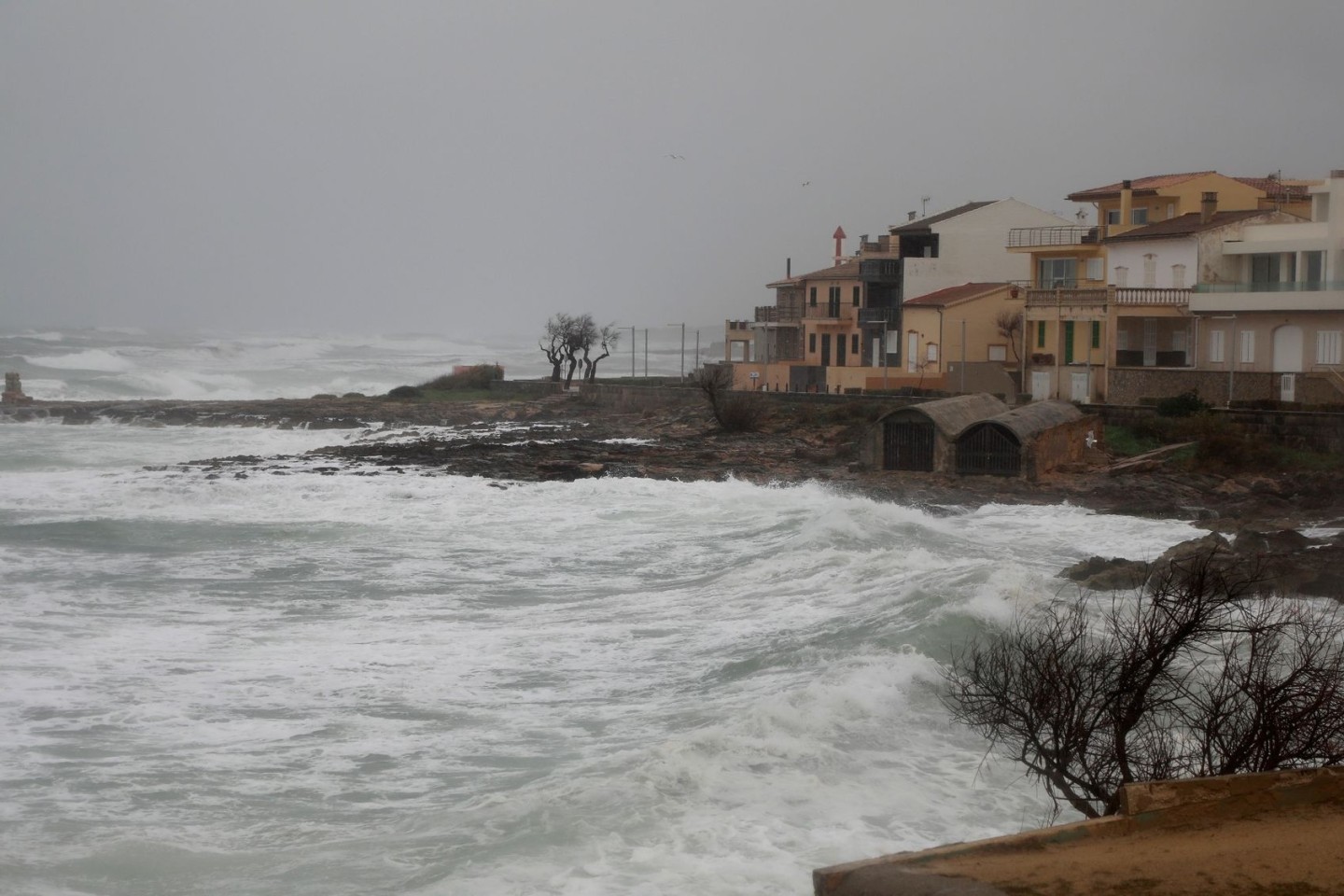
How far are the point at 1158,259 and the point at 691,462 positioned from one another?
15.7 m

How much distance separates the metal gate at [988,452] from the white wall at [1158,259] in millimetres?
11395

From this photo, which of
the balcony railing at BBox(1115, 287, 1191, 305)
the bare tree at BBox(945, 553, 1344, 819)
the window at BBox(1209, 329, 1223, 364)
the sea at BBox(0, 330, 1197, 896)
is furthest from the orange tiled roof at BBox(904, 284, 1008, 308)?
the bare tree at BBox(945, 553, 1344, 819)

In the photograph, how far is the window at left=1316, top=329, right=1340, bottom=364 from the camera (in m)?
36.3

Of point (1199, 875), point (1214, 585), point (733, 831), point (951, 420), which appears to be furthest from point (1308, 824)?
point (951, 420)

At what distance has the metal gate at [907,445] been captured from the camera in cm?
3466

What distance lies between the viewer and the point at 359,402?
63750 millimetres

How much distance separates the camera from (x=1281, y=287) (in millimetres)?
37625

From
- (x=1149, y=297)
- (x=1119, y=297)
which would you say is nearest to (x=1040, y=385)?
(x=1119, y=297)

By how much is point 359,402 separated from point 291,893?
2171 inches

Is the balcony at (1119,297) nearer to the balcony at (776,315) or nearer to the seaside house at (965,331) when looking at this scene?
the seaside house at (965,331)

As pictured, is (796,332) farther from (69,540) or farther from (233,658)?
(233,658)

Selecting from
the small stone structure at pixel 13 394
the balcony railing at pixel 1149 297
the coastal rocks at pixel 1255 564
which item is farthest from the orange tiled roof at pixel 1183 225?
the small stone structure at pixel 13 394

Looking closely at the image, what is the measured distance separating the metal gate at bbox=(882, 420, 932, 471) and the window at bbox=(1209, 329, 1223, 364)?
10369mm

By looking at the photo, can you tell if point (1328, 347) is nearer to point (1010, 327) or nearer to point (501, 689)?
point (1010, 327)
